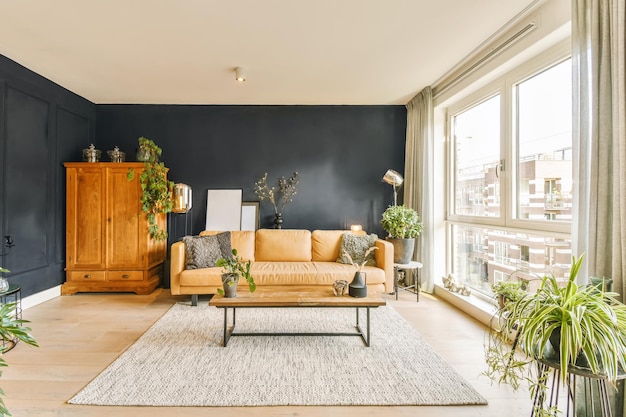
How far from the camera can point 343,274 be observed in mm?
3643

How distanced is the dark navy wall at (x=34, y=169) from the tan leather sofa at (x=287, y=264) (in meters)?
1.65

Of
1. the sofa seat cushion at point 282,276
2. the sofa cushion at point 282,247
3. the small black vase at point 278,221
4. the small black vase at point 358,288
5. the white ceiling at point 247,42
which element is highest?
the white ceiling at point 247,42

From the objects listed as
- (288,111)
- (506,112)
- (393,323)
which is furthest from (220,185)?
(506,112)

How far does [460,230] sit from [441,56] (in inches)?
81.3

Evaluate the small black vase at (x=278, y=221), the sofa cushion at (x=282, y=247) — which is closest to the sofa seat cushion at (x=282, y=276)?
the sofa cushion at (x=282, y=247)

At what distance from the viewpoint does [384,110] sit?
4.89m

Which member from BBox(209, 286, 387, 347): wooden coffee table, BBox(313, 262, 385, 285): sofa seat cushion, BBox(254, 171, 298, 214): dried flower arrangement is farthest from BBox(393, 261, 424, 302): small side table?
BBox(254, 171, 298, 214): dried flower arrangement

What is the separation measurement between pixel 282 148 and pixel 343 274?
7.25 feet

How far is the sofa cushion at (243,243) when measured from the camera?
13.9 ft

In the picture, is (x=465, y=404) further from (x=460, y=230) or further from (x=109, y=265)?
(x=109, y=265)

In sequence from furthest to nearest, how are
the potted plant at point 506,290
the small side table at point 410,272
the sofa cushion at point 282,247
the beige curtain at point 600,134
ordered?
the sofa cushion at point 282,247, the small side table at point 410,272, the potted plant at point 506,290, the beige curtain at point 600,134

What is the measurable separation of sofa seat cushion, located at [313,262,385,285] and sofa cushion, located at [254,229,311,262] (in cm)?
45

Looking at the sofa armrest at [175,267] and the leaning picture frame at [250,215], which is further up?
the leaning picture frame at [250,215]

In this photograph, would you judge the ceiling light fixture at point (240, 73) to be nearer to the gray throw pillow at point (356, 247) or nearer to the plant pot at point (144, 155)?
the plant pot at point (144, 155)
